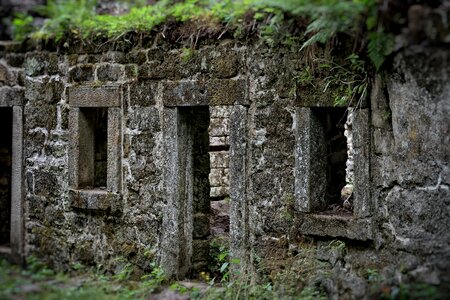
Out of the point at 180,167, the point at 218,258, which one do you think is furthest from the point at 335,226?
the point at 180,167

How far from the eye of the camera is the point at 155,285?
6.91m

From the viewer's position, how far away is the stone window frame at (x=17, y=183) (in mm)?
8609

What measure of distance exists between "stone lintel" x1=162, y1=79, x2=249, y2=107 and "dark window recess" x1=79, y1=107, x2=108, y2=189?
1.32 metres

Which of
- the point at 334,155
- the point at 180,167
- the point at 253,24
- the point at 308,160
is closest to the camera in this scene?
the point at 308,160

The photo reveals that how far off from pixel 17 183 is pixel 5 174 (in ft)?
2.50

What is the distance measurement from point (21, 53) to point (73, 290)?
400cm

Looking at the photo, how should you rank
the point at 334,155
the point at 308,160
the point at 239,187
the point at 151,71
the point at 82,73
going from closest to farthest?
the point at 308,160 < the point at 239,187 < the point at 334,155 < the point at 151,71 < the point at 82,73

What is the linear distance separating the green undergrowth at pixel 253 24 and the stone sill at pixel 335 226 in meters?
1.40

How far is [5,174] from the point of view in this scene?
9305mm

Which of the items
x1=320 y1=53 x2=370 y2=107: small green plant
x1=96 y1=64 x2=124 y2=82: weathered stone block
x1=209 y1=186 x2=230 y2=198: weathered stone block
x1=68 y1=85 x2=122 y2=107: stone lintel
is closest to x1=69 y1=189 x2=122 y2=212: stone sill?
x1=68 y1=85 x2=122 y2=107: stone lintel

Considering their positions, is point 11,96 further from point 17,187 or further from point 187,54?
point 187,54

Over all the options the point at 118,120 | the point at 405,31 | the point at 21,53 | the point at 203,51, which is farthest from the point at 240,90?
the point at 21,53

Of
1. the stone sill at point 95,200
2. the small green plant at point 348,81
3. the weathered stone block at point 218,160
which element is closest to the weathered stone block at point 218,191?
the weathered stone block at point 218,160

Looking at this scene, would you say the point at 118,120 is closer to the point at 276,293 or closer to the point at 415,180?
the point at 276,293
